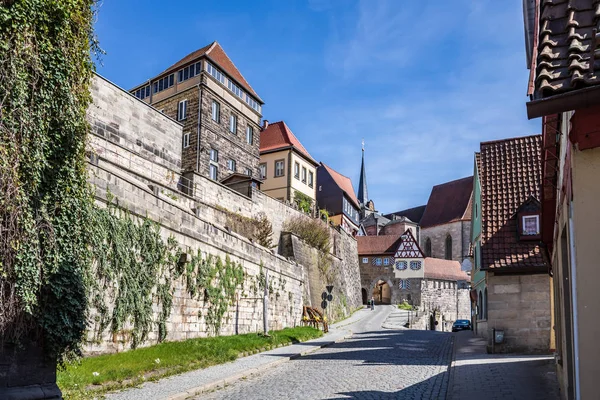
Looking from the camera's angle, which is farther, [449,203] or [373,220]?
[373,220]

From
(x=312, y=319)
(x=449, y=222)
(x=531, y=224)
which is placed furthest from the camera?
(x=449, y=222)

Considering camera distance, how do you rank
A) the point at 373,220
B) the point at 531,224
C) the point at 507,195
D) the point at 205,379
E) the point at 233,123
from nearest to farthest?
the point at 205,379
the point at 531,224
the point at 507,195
the point at 233,123
the point at 373,220

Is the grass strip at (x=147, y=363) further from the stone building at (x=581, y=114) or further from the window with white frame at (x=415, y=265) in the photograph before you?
the window with white frame at (x=415, y=265)

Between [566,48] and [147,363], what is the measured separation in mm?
10725

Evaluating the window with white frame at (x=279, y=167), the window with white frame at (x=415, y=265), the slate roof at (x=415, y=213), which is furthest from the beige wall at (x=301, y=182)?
the slate roof at (x=415, y=213)

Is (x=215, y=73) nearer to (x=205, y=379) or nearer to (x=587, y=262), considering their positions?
(x=205, y=379)

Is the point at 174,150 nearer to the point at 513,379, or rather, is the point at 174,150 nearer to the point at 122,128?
the point at 122,128

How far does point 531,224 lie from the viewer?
18797 millimetres

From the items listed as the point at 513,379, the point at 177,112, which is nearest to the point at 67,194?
the point at 513,379

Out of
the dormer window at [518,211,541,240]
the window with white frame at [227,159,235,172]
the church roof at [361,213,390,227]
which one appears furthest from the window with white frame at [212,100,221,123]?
the church roof at [361,213,390,227]

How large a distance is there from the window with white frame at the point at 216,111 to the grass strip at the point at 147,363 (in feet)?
66.4

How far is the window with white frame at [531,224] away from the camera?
61.4 feet

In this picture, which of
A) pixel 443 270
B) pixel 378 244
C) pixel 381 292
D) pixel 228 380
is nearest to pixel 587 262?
pixel 228 380

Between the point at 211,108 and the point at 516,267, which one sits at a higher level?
the point at 211,108
